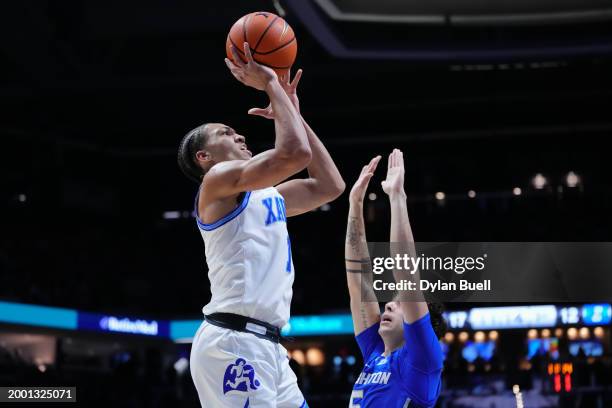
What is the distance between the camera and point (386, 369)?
4.35 metres

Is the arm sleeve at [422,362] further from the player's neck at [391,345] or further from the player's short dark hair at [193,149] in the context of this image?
the player's short dark hair at [193,149]

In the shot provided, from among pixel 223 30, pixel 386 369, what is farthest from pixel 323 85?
pixel 386 369

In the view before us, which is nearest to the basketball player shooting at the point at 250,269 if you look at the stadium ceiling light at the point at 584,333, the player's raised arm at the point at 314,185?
the player's raised arm at the point at 314,185

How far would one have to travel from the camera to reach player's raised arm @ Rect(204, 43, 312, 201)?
3590 mm

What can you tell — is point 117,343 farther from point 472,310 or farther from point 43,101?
point 472,310

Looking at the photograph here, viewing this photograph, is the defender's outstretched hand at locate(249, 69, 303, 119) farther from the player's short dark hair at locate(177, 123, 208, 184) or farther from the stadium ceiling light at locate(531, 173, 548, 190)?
the stadium ceiling light at locate(531, 173, 548, 190)

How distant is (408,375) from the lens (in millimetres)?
4160

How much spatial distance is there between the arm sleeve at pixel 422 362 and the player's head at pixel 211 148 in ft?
3.86

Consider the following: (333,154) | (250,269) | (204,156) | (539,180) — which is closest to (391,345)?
(250,269)

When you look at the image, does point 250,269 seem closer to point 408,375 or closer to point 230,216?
point 230,216

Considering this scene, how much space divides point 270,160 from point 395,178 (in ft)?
3.08

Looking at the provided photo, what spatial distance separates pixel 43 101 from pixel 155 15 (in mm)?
5427

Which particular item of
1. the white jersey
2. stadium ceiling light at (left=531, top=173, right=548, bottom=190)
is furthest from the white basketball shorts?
stadium ceiling light at (left=531, top=173, right=548, bottom=190)

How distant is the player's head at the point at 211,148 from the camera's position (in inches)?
160
